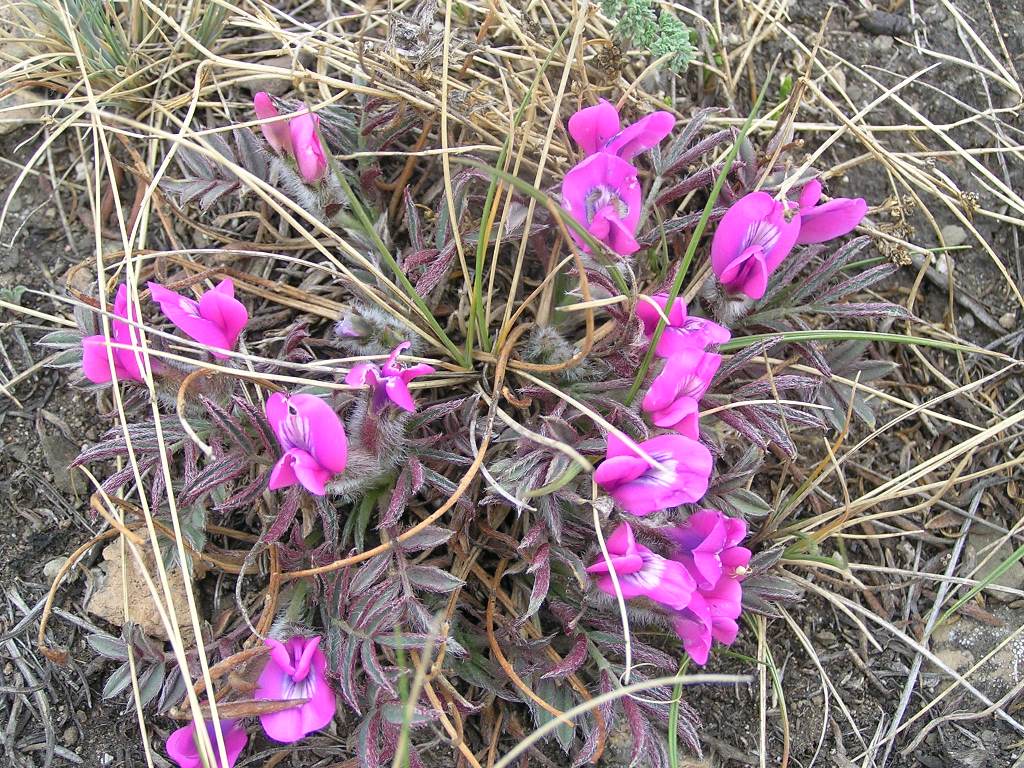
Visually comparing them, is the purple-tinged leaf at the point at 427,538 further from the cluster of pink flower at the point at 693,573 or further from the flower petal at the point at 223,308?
the flower petal at the point at 223,308


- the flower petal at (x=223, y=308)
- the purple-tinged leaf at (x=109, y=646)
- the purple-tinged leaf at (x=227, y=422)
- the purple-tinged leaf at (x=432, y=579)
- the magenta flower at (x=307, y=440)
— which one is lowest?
the purple-tinged leaf at (x=109, y=646)

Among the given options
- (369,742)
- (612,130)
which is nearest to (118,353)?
(369,742)

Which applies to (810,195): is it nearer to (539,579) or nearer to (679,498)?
(679,498)

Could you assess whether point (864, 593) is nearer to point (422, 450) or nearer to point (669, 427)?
point (669, 427)

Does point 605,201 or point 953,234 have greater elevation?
point 605,201

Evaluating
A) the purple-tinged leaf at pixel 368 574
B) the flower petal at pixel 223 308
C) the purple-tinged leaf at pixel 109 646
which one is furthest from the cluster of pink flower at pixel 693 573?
the purple-tinged leaf at pixel 109 646

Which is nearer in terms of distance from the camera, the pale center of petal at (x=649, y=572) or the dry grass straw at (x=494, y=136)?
the pale center of petal at (x=649, y=572)

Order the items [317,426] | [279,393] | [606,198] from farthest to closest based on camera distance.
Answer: [606,198]
[279,393]
[317,426]
